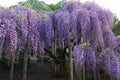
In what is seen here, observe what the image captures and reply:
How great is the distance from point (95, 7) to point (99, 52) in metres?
1.65

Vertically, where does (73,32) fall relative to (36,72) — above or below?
above

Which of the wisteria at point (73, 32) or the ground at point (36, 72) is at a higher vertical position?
the wisteria at point (73, 32)

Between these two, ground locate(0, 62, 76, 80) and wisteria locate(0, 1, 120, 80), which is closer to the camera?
wisteria locate(0, 1, 120, 80)

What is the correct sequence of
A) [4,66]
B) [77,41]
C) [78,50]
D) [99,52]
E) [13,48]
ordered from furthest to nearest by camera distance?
[4,66] < [77,41] < [99,52] < [78,50] < [13,48]

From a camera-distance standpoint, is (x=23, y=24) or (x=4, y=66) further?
(x=4, y=66)

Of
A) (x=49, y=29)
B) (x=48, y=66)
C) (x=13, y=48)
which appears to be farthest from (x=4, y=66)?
(x=13, y=48)

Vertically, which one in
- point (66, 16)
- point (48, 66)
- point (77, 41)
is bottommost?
point (48, 66)

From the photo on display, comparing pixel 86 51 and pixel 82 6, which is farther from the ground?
pixel 82 6

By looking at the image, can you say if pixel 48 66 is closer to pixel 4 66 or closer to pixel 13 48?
pixel 4 66

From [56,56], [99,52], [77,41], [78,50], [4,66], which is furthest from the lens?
[4,66]

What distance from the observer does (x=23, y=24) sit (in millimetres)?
8500

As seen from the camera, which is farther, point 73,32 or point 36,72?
point 36,72

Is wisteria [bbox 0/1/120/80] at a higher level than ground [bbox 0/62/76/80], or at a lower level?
higher

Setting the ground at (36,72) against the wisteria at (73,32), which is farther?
the ground at (36,72)
